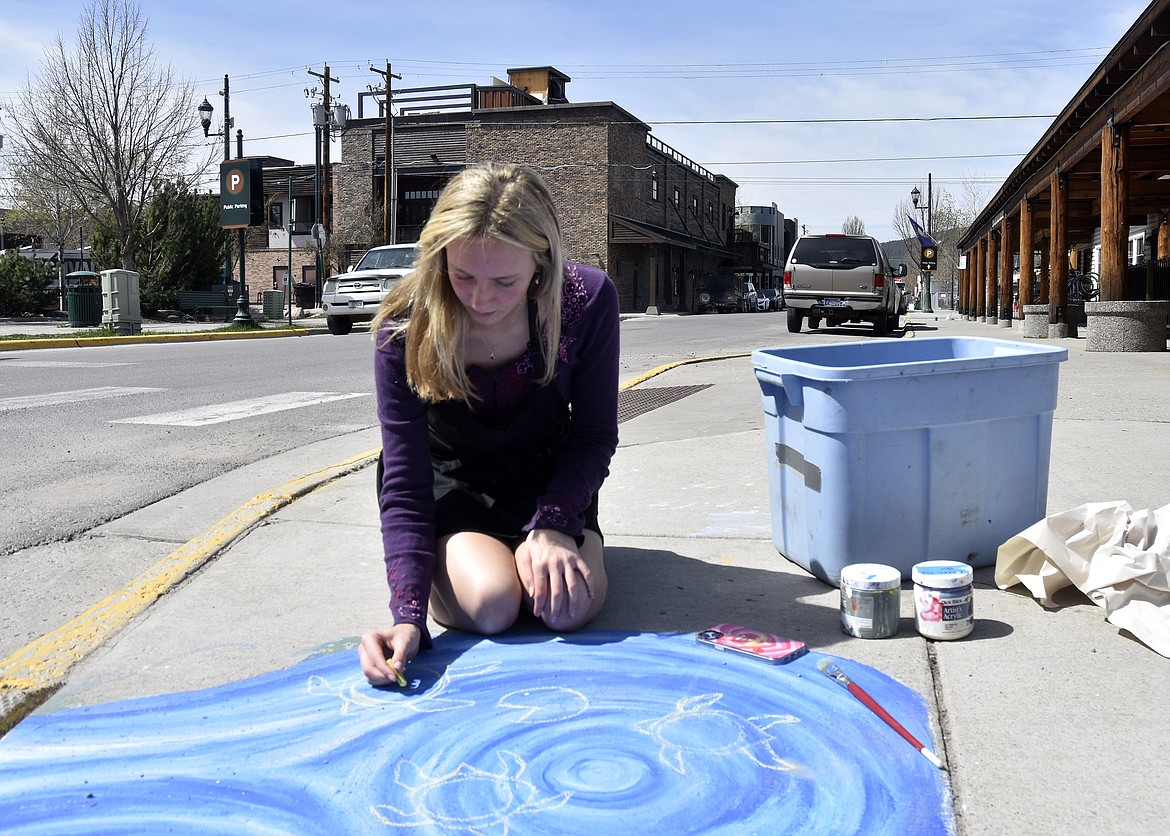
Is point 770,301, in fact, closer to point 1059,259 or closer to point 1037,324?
point 1037,324

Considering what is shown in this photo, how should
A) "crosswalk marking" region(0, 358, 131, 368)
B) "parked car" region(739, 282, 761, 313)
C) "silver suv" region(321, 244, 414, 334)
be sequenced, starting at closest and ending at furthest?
1. "crosswalk marking" region(0, 358, 131, 368)
2. "silver suv" region(321, 244, 414, 334)
3. "parked car" region(739, 282, 761, 313)

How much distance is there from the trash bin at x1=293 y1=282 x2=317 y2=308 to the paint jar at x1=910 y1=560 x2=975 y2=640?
142 feet

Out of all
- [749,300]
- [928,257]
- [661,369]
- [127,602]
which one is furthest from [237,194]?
[749,300]

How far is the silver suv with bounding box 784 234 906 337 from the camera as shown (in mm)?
19047

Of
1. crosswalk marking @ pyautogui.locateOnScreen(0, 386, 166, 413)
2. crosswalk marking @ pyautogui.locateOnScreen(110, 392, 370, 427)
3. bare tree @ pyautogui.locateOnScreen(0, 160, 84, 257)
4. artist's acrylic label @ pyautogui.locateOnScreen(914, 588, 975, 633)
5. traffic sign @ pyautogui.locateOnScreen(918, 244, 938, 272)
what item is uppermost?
bare tree @ pyautogui.locateOnScreen(0, 160, 84, 257)

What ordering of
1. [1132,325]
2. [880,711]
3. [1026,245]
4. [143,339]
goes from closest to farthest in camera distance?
[880,711] → [1132,325] → [143,339] → [1026,245]

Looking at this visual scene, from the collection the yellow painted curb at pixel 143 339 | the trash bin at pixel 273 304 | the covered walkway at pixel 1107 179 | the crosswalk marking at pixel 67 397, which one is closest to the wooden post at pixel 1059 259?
the covered walkway at pixel 1107 179

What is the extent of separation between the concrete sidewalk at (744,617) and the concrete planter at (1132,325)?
8.40m

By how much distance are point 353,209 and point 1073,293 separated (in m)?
35.1

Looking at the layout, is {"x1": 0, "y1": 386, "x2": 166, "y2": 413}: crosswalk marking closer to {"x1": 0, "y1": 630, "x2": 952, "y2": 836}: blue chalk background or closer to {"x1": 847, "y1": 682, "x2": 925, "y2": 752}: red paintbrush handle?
{"x1": 0, "y1": 630, "x2": 952, "y2": 836}: blue chalk background

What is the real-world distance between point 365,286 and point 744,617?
18.8 meters

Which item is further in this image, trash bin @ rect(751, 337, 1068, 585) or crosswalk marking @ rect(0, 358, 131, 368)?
crosswalk marking @ rect(0, 358, 131, 368)

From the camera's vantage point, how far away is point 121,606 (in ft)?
11.0

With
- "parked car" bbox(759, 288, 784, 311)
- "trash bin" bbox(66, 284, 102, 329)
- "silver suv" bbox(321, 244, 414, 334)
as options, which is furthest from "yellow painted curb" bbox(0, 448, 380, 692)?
"parked car" bbox(759, 288, 784, 311)
